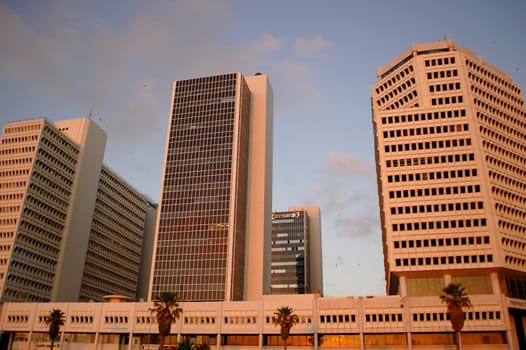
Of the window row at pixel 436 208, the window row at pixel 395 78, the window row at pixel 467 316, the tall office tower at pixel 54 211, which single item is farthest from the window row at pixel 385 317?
the tall office tower at pixel 54 211

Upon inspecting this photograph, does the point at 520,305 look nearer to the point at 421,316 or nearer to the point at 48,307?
the point at 421,316

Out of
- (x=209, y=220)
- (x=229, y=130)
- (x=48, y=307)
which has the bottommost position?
(x=48, y=307)

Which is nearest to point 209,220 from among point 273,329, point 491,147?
point 273,329

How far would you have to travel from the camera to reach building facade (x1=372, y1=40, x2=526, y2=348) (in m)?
102

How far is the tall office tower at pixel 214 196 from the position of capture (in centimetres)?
13412

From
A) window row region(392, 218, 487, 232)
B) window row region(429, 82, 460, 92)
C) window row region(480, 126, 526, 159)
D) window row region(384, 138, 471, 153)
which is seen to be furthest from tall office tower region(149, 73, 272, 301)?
window row region(480, 126, 526, 159)

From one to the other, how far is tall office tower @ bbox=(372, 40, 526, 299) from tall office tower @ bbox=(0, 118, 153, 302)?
98228 millimetres

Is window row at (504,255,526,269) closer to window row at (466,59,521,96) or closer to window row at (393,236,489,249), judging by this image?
window row at (393,236,489,249)

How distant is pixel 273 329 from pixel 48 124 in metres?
94.5

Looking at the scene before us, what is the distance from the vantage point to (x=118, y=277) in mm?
193750

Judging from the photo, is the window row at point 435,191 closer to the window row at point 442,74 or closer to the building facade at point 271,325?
the building facade at point 271,325

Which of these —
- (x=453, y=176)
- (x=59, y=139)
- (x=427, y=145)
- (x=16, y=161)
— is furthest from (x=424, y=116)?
(x=16, y=161)

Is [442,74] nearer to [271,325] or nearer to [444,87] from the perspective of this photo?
[444,87]

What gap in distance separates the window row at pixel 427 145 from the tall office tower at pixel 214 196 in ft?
159
